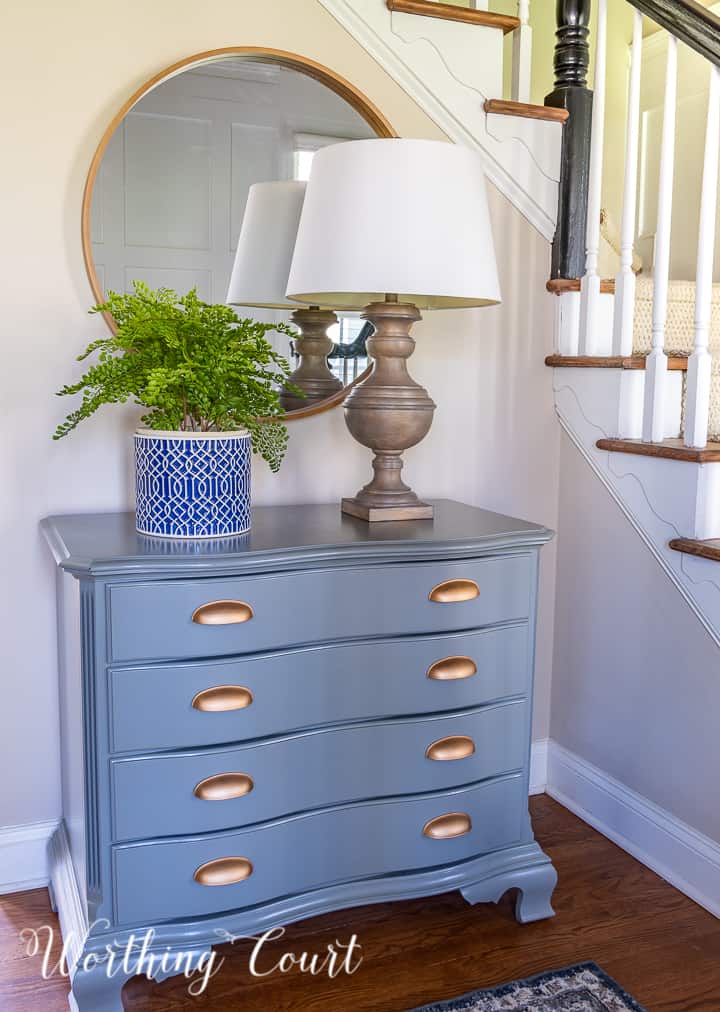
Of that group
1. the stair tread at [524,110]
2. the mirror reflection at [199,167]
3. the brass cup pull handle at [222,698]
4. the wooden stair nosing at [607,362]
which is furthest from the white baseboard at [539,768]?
the stair tread at [524,110]

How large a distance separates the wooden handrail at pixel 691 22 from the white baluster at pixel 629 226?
77 mm

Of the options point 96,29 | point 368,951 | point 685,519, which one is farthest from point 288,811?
point 96,29

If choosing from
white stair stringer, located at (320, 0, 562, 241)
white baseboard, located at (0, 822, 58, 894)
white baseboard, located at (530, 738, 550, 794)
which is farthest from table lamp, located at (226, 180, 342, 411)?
white baseboard, located at (530, 738, 550, 794)

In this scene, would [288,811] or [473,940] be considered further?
[473,940]

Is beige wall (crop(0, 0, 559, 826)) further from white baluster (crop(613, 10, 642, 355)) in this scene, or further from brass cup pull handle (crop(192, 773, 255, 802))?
brass cup pull handle (crop(192, 773, 255, 802))

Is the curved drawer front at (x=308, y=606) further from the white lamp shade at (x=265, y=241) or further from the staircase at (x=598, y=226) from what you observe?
the white lamp shade at (x=265, y=241)

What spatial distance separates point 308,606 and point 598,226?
1222mm

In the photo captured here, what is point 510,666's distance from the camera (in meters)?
1.84

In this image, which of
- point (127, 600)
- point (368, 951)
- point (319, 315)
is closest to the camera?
point (127, 600)

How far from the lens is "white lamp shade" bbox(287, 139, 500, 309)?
1.64 m

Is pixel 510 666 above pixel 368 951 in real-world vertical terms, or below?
above

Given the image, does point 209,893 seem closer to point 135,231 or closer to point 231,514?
point 231,514

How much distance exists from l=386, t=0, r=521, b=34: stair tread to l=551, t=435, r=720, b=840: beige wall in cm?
100

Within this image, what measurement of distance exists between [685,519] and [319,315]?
2.98ft
